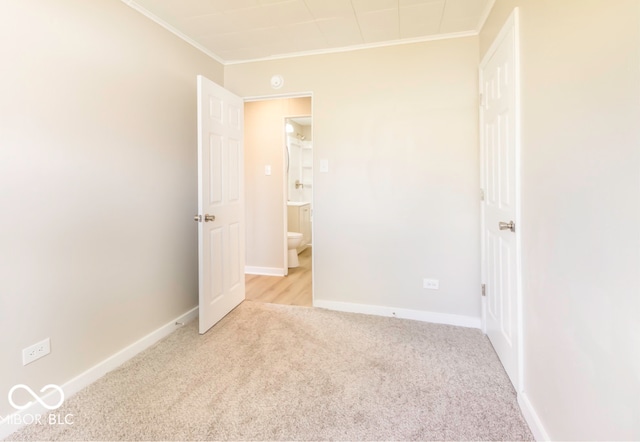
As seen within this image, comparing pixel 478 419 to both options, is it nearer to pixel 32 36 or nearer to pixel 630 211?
pixel 630 211

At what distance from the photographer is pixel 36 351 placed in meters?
1.58

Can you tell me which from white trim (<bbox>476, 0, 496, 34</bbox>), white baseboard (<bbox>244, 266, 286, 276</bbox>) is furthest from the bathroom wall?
white trim (<bbox>476, 0, 496, 34</bbox>)

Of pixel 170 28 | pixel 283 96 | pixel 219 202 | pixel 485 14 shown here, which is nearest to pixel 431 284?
pixel 219 202

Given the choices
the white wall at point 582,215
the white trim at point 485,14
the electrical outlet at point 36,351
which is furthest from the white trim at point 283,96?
the electrical outlet at point 36,351

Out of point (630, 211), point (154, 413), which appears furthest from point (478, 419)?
point (154, 413)

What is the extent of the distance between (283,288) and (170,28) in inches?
104

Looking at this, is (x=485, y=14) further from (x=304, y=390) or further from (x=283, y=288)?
(x=283, y=288)

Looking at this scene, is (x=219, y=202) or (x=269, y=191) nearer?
(x=219, y=202)

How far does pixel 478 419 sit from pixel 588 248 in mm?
1035

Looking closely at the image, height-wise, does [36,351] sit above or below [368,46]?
below

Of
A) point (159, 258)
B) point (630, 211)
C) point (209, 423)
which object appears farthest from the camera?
point (159, 258)

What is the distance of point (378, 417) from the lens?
156 centimetres

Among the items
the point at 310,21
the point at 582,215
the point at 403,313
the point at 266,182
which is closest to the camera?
the point at 582,215

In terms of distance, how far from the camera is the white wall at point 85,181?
4.86ft
